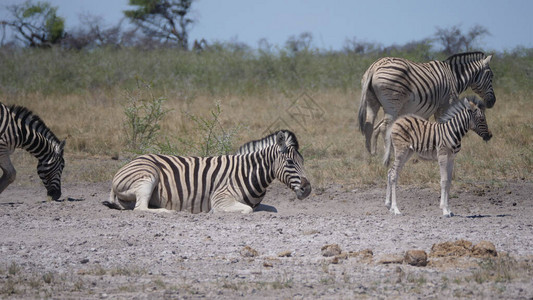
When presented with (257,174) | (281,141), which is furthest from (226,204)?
(281,141)

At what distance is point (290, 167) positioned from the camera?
811cm

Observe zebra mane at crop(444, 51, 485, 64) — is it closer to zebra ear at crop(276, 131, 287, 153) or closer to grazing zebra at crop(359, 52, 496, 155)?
grazing zebra at crop(359, 52, 496, 155)

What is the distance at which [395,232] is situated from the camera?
6633mm

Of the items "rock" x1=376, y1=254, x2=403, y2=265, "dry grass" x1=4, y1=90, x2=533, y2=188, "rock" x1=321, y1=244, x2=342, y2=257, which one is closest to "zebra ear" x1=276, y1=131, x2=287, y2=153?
"dry grass" x1=4, y1=90, x2=533, y2=188

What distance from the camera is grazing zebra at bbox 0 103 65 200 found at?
9.75m

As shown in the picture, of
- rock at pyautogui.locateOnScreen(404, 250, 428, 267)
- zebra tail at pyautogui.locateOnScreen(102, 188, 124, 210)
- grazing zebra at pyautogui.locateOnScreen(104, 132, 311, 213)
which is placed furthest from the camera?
zebra tail at pyautogui.locateOnScreen(102, 188, 124, 210)

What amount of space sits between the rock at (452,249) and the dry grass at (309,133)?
371 centimetres

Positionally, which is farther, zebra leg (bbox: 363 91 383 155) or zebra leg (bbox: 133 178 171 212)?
zebra leg (bbox: 363 91 383 155)

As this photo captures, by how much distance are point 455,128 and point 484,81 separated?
4723 mm

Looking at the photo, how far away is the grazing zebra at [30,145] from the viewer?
32.0 feet

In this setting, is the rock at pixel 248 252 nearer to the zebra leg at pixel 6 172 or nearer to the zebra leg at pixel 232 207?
the zebra leg at pixel 232 207

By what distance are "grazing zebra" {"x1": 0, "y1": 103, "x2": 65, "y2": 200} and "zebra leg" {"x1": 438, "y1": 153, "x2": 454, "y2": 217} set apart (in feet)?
17.9

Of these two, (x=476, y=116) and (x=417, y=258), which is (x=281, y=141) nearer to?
(x=476, y=116)

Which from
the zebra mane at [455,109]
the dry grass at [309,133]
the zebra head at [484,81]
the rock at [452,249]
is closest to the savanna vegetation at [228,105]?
the dry grass at [309,133]
